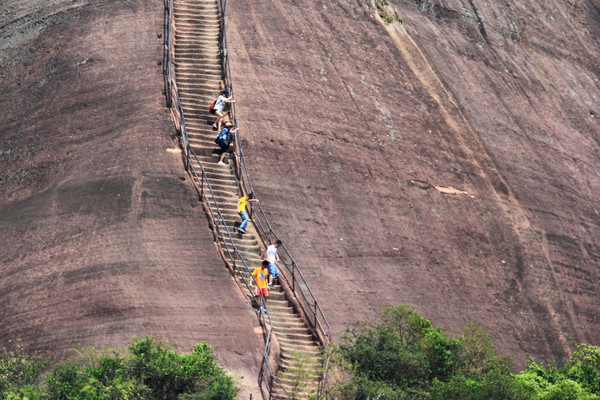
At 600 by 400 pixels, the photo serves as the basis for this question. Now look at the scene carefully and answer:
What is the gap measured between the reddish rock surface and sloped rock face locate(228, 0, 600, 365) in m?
0.08

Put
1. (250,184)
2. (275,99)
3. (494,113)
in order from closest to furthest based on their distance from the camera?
(250,184), (275,99), (494,113)

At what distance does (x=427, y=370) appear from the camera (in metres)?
24.7

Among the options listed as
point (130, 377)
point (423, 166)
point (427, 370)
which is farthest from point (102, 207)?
point (423, 166)

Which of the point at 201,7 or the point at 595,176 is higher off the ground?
the point at 201,7

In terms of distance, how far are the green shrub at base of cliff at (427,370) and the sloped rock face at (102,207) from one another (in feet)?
8.67

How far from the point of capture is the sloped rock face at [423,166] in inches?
1222

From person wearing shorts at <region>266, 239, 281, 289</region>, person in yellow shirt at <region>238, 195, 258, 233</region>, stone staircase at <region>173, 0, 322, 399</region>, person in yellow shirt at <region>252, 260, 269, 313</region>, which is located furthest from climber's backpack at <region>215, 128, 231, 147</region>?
person in yellow shirt at <region>252, 260, 269, 313</region>

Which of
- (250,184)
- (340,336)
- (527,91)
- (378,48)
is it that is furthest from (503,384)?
(527,91)

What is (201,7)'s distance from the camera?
37281mm

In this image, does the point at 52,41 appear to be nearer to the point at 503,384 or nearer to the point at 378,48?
the point at 378,48

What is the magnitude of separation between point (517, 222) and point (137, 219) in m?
15.0

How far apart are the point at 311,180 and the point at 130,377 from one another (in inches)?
457

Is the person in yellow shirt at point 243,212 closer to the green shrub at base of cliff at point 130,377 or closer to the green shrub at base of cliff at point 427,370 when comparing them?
the green shrub at base of cliff at point 427,370

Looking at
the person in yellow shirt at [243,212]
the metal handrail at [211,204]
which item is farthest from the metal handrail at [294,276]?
the metal handrail at [211,204]
